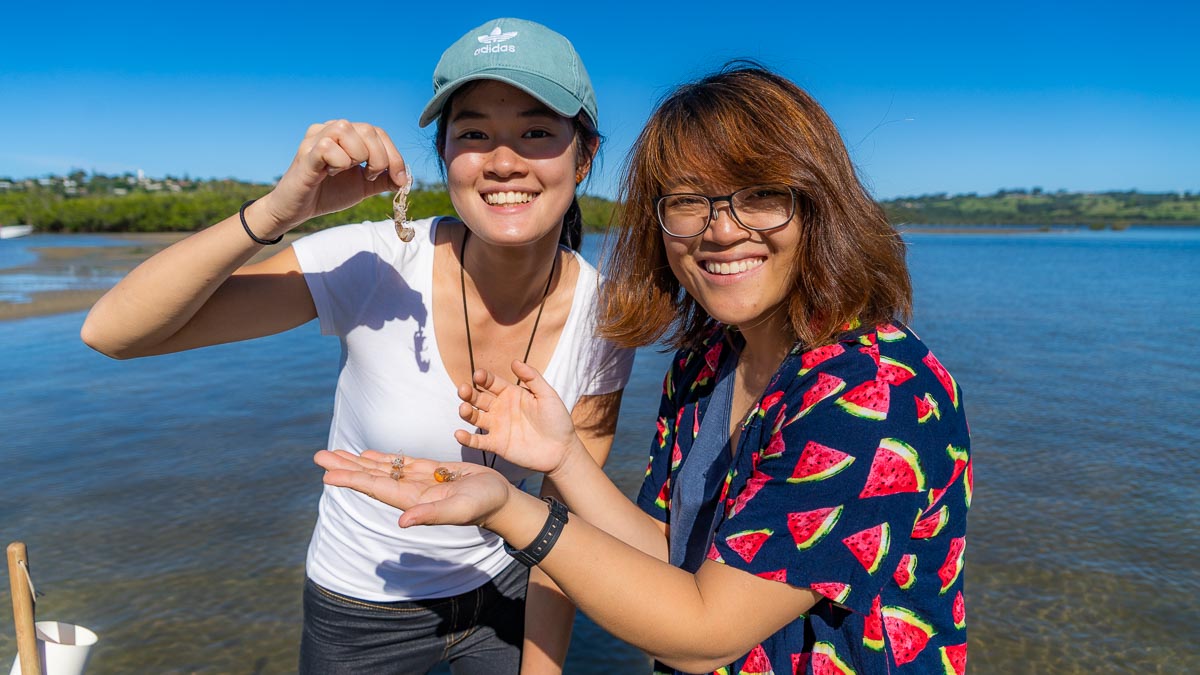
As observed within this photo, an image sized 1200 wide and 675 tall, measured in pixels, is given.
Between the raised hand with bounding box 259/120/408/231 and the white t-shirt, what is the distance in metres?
0.22

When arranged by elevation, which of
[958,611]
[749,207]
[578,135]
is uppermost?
[578,135]

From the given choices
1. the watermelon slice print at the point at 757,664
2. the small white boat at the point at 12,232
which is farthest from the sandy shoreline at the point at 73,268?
the watermelon slice print at the point at 757,664

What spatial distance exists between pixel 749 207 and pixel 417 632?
175 cm

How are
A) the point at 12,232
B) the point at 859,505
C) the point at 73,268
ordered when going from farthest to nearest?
the point at 12,232 < the point at 73,268 < the point at 859,505

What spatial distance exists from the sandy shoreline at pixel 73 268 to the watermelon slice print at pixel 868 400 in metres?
15.2

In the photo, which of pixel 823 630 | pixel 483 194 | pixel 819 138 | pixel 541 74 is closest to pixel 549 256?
pixel 483 194

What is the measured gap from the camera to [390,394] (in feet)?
7.72

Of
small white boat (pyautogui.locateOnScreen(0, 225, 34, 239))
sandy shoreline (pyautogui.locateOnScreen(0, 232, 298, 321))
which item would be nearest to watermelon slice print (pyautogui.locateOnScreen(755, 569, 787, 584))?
sandy shoreline (pyautogui.locateOnScreen(0, 232, 298, 321))

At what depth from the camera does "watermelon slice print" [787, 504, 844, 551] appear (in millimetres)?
1522

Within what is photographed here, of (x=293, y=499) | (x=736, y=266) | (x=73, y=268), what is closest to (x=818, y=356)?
(x=736, y=266)

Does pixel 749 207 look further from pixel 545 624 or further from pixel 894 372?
pixel 545 624

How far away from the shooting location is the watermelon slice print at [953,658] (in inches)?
66.4

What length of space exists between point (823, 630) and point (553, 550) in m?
0.61

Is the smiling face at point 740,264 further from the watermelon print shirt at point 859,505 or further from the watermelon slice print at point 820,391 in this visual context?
the watermelon slice print at point 820,391
